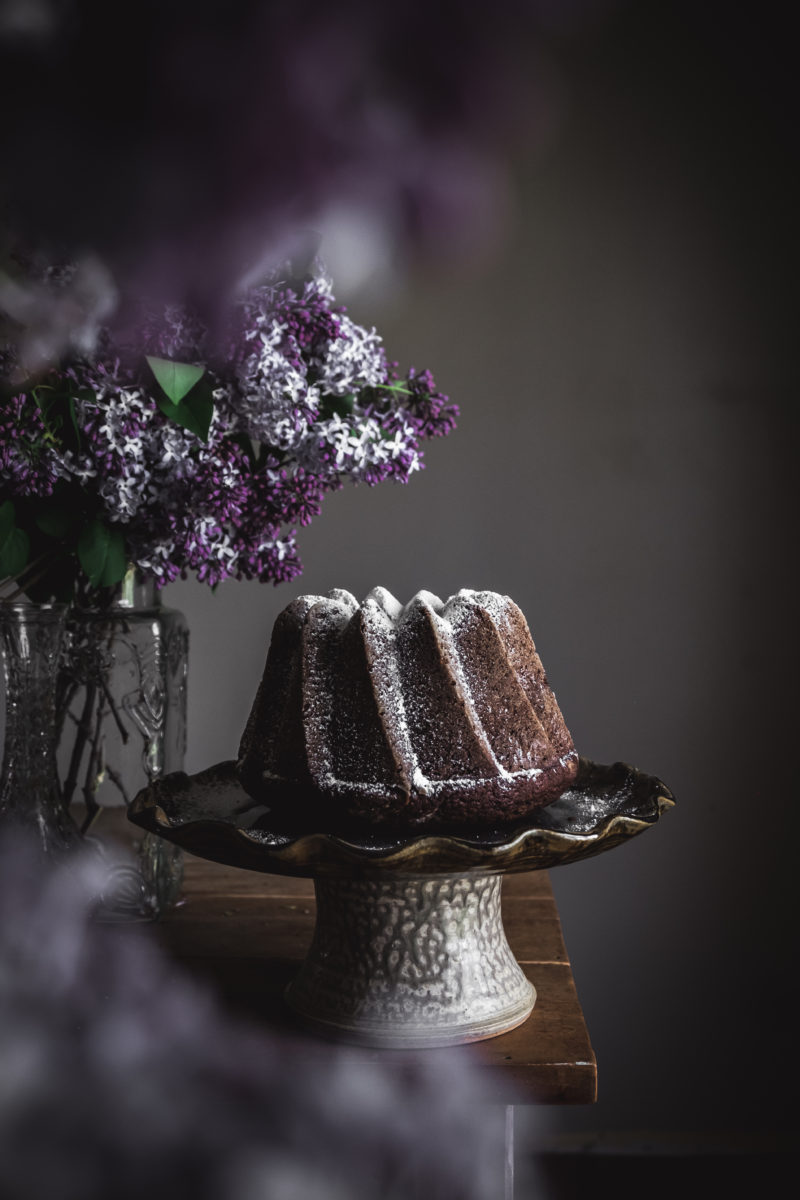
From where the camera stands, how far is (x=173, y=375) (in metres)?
0.52

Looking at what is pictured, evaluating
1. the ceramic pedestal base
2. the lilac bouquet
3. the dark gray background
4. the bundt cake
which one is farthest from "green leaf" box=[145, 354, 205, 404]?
the dark gray background

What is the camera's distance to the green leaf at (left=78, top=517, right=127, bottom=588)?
0.66 m

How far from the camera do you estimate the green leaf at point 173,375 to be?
516mm

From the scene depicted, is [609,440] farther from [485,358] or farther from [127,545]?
[127,545]

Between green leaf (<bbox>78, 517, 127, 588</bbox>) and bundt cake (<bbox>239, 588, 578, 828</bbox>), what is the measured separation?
126mm

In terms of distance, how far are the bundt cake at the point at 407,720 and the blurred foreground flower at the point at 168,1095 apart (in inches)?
4.9

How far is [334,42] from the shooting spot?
0.08 metres

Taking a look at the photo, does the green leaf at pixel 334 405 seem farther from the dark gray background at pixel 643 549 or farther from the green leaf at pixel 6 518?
the dark gray background at pixel 643 549

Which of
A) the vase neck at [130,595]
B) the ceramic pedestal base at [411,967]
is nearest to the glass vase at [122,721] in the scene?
the vase neck at [130,595]

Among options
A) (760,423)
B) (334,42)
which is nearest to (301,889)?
(760,423)

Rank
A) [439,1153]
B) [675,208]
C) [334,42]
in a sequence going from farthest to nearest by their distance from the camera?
[675,208]
[439,1153]
[334,42]

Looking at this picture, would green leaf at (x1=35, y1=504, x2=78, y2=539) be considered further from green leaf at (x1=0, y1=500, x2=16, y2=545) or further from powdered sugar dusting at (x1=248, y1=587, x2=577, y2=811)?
powdered sugar dusting at (x1=248, y1=587, x2=577, y2=811)

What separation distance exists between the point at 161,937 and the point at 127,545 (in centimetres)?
26

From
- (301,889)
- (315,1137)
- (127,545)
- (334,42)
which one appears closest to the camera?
(334,42)
